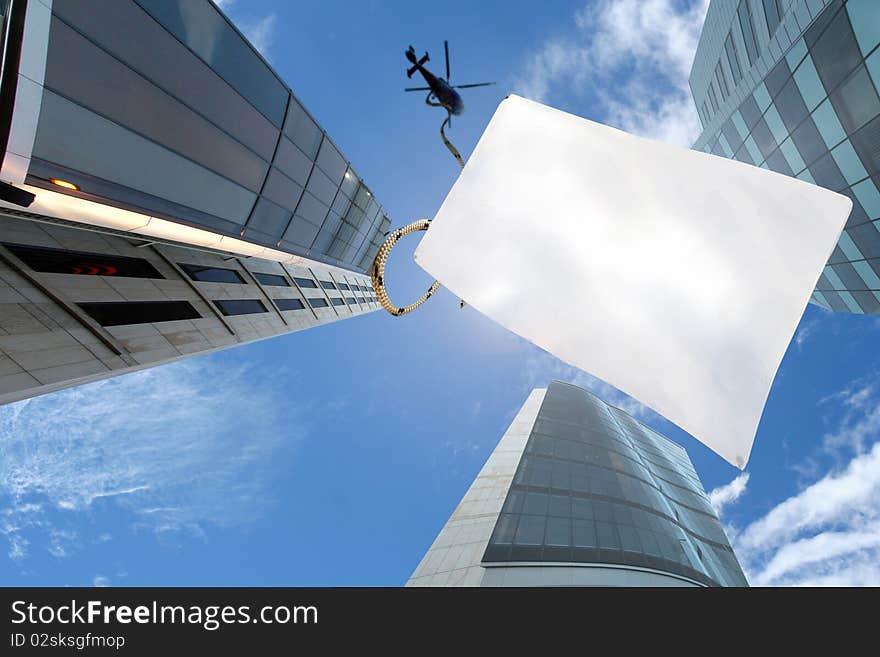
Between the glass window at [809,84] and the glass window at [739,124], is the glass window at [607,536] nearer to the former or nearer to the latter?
the glass window at [809,84]

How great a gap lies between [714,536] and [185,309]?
40241 millimetres

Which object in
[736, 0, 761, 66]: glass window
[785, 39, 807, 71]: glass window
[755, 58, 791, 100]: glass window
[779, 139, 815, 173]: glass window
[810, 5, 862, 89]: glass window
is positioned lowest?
[810, 5, 862, 89]: glass window

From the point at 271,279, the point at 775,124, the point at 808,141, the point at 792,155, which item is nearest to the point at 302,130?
the point at 271,279

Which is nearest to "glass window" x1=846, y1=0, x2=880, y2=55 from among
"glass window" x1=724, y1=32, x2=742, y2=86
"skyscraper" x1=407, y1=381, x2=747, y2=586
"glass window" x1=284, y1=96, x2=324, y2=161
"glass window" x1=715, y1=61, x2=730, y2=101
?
"glass window" x1=724, y1=32, x2=742, y2=86

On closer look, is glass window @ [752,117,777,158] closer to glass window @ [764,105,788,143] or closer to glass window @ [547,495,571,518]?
glass window @ [764,105,788,143]

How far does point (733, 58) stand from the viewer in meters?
21.5

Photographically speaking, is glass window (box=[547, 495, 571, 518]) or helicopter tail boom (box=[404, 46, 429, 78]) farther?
glass window (box=[547, 495, 571, 518])

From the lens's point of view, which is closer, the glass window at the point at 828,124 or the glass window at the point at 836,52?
the glass window at the point at 836,52

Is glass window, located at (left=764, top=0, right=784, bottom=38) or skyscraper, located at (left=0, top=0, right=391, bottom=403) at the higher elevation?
glass window, located at (left=764, top=0, right=784, bottom=38)

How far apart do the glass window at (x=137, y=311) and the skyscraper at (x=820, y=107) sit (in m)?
27.0

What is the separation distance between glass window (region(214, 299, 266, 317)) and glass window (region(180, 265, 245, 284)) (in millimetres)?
1156

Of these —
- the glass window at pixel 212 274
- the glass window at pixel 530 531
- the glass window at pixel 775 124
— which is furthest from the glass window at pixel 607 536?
the glass window at pixel 212 274

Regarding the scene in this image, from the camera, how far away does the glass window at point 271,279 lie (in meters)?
20.9

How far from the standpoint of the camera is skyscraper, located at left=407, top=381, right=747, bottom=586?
1556 cm
